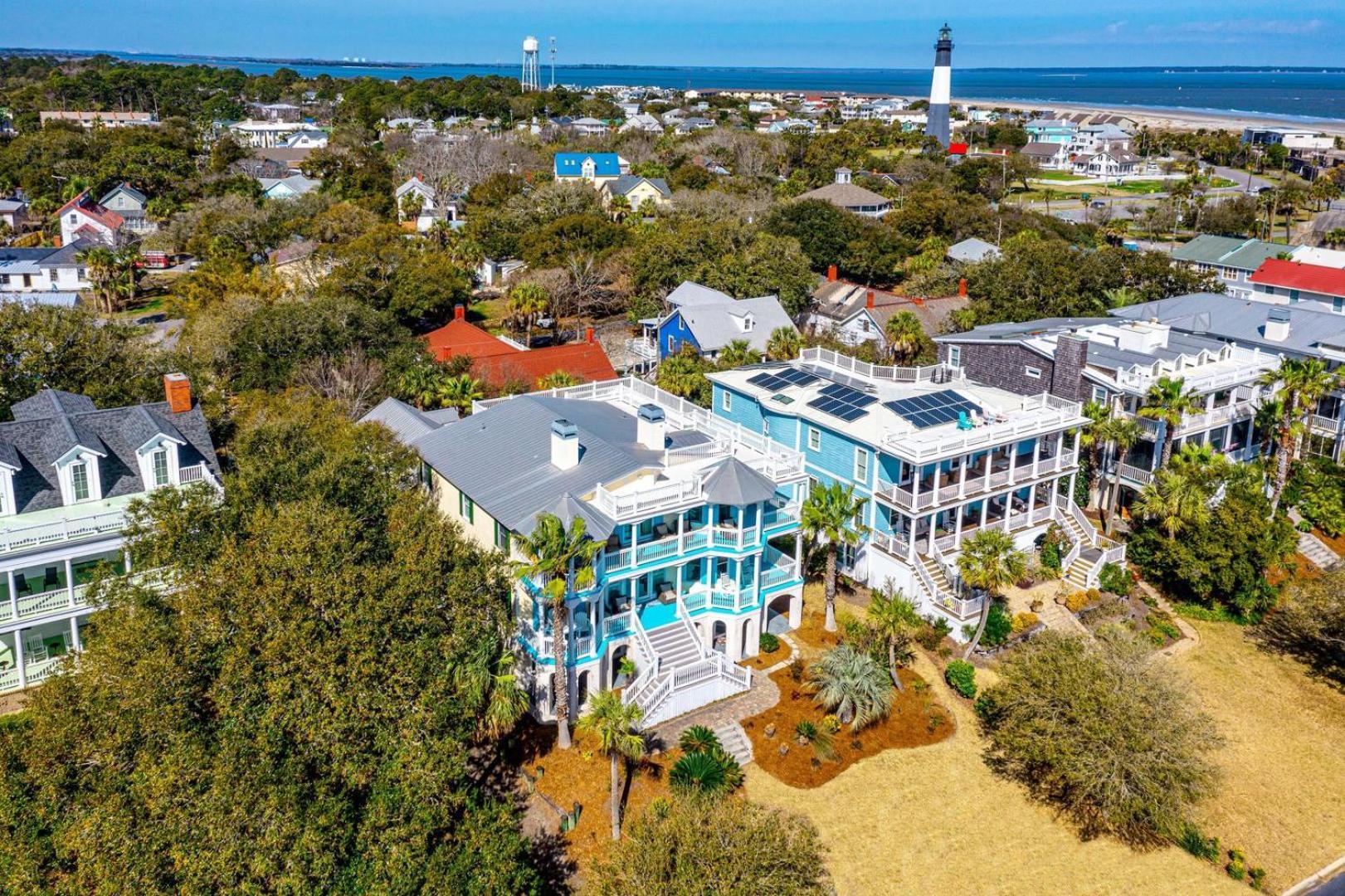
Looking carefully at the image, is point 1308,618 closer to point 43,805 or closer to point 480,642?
point 480,642

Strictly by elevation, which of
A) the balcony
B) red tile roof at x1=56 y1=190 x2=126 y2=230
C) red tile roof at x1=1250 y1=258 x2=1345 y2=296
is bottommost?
the balcony

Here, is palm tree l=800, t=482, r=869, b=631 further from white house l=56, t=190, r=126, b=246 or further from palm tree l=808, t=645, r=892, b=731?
white house l=56, t=190, r=126, b=246

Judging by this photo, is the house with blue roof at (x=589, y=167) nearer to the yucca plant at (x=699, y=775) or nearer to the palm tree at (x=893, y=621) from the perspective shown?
the palm tree at (x=893, y=621)

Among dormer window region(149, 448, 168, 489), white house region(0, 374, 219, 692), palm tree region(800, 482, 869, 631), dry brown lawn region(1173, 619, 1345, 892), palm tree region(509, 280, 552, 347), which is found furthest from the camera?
palm tree region(509, 280, 552, 347)

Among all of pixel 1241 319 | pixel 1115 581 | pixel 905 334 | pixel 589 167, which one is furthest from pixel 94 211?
pixel 1241 319

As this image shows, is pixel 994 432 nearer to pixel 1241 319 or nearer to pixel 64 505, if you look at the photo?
pixel 1241 319

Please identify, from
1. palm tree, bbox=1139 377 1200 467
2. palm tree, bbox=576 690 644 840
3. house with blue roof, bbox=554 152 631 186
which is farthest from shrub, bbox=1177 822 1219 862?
house with blue roof, bbox=554 152 631 186

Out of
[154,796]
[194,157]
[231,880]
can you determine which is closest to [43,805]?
[154,796]
